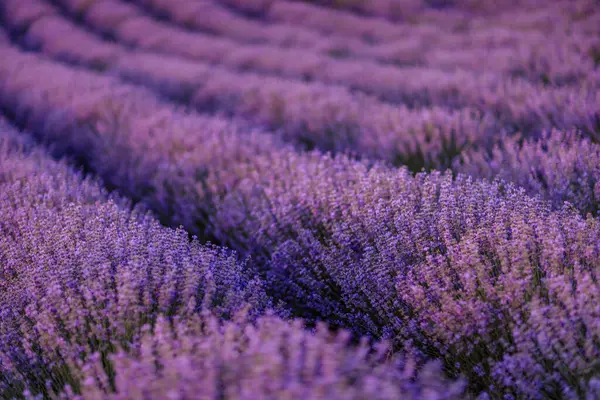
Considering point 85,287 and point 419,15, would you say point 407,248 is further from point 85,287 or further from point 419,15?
point 419,15

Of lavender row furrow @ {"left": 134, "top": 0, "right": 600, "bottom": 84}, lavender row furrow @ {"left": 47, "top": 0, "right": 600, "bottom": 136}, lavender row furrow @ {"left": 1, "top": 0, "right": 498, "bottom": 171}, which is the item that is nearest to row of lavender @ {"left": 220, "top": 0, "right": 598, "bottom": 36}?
lavender row furrow @ {"left": 134, "top": 0, "right": 600, "bottom": 84}

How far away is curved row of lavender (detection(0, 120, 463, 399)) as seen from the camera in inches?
46.9

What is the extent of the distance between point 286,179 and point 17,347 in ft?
5.42

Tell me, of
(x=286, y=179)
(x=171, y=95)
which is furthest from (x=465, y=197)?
(x=171, y=95)

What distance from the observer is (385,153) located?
385cm

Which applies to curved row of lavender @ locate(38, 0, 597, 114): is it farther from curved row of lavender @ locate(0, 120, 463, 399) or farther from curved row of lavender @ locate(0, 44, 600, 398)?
curved row of lavender @ locate(0, 120, 463, 399)

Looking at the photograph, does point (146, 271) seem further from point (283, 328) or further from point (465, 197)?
point (465, 197)

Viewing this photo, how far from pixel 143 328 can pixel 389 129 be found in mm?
3041

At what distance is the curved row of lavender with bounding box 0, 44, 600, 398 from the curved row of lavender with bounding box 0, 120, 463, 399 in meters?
0.22

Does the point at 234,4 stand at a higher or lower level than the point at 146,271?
higher

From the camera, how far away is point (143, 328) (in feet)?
4.88

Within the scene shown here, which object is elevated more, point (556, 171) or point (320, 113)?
point (556, 171)

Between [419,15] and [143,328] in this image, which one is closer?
[143,328]

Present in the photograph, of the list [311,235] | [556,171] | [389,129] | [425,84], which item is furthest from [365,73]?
[311,235]
